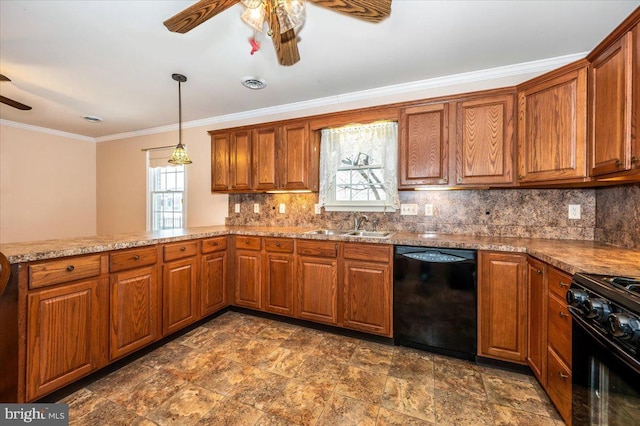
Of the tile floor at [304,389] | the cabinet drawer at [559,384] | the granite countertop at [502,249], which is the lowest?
the tile floor at [304,389]

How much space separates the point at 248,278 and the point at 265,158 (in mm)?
1389

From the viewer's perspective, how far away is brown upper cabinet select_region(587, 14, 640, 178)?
140 cm

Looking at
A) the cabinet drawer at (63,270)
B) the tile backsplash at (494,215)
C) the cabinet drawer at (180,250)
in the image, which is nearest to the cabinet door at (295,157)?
the tile backsplash at (494,215)

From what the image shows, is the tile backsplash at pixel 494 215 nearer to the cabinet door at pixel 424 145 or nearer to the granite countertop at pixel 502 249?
the granite countertop at pixel 502 249

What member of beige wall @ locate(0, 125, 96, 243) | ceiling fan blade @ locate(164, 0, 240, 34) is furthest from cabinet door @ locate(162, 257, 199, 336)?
beige wall @ locate(0, 125, 96, 243)

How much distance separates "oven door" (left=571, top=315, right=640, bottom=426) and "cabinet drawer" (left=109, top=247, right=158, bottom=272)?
2.71 meters

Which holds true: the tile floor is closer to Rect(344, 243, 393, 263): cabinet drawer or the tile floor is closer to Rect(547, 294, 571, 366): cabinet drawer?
Rect(547, 294, 571, 366): cabinet drawer

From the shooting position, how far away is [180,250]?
8.13 ft

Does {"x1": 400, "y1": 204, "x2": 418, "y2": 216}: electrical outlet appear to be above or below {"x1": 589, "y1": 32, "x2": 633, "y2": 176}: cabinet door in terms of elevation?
below

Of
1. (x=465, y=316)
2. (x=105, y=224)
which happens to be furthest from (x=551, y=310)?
(x=105, y=224)

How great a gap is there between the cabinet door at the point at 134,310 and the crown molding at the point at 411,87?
2351 millimetres

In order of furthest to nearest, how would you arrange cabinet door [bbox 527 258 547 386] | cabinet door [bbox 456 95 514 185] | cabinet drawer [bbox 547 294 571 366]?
cabinet door [bbox 456 95 514 185] < cabinet door [bbox 527 258 547 386] < cabinet drawer [bbox 547 294 571 366]

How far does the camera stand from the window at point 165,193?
427 centimetres

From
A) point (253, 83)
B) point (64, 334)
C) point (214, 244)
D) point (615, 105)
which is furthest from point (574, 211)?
point (64, 334)
